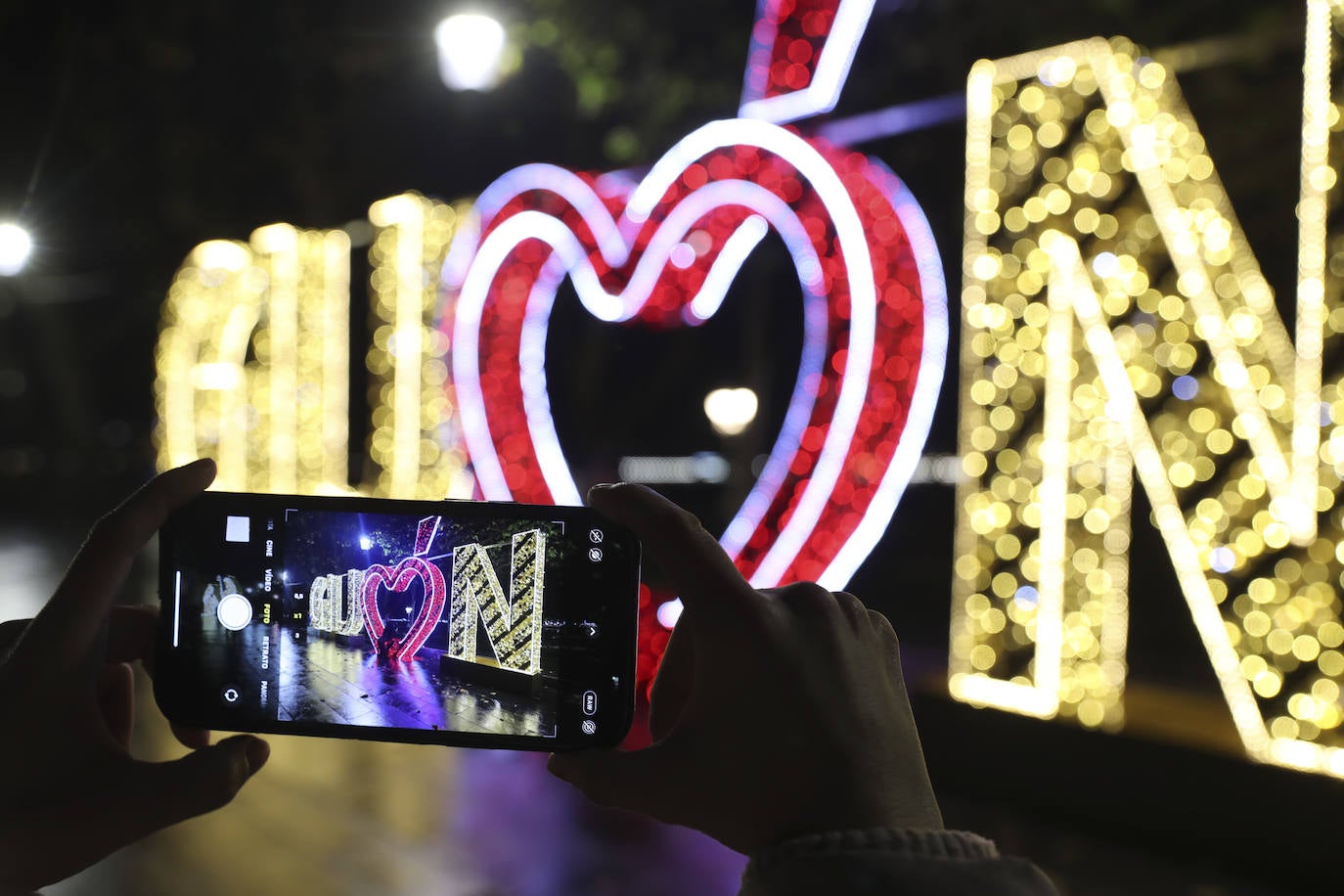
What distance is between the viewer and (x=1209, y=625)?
3369 mm

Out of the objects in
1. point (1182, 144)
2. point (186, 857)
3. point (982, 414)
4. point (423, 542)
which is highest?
point (1182, 144)

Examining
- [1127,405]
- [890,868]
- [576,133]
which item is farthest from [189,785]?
[576,133]

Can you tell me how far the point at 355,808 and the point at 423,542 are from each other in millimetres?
2946

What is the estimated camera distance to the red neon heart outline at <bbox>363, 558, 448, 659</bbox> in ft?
4.55

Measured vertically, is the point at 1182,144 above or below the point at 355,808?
above

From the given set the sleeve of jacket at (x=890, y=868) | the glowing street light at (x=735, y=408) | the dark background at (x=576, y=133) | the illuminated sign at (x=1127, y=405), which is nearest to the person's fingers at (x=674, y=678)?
the sleeve of jacket at (x=890, y=868)

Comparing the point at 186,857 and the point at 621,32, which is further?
the point at 621,32

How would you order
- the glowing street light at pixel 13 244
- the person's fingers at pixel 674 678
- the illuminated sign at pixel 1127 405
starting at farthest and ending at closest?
the glowing street light at pixel 13 244, the illuminated sign at pixel 1127 405, the person's fingers at pixel 674 678

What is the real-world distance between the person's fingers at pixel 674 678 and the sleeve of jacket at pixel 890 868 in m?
0.30

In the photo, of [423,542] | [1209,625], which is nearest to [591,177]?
[1209,625]

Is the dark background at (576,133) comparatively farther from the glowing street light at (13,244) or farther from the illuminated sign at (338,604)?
the illuminated sign at (338,604)

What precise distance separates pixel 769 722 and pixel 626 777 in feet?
0.65

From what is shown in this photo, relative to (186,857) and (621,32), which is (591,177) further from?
(186,857)

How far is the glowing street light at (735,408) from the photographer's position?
5070 millimetres
